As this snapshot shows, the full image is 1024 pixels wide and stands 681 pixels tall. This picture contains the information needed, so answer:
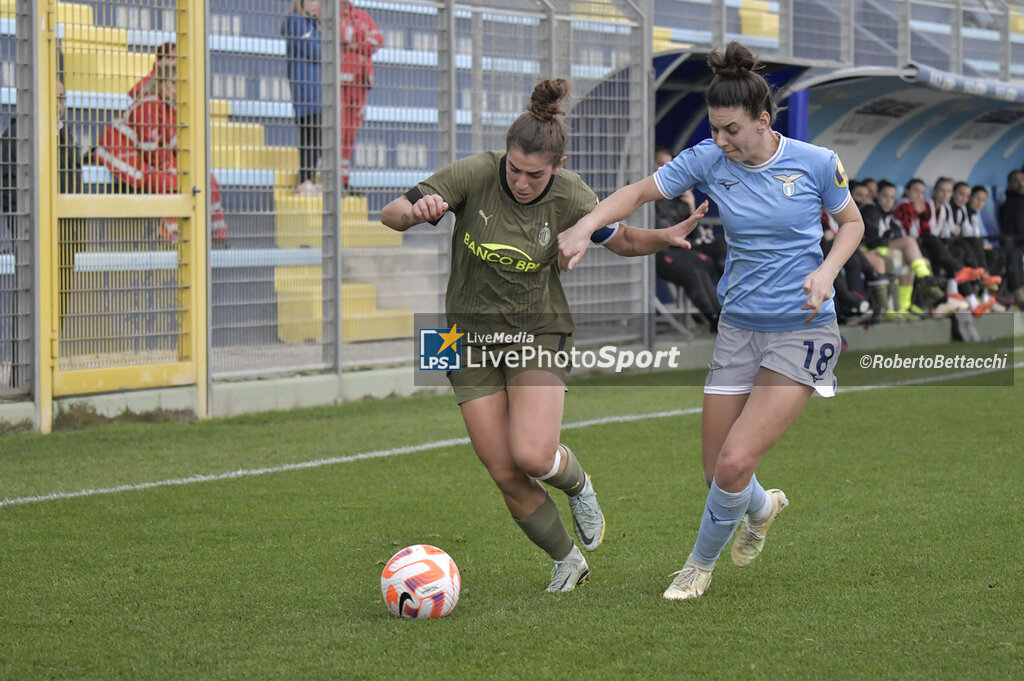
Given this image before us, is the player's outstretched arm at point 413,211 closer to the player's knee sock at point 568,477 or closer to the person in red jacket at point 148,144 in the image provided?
the player's knee sock at point 568,477

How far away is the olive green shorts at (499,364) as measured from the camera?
17.8 feet

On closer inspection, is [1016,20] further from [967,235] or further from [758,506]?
[758,506]

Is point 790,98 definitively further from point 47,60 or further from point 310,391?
point 47,60

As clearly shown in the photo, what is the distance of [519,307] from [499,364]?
0.80ft

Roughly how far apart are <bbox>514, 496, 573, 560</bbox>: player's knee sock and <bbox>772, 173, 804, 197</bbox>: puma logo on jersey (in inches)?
60.8

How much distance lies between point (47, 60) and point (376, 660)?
653cm

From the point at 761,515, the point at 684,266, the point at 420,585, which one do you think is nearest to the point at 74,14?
the point at 420,585

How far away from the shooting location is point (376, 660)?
14.7 ft

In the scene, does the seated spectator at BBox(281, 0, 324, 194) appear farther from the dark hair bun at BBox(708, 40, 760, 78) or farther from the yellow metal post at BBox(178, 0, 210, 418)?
the dark hair bun at BBox(708, 40, 760, 78)

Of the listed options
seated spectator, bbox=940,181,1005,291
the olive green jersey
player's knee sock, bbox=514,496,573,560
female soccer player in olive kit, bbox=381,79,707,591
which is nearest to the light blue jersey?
female soccer player in olive kit, bbox=381,79,707,591

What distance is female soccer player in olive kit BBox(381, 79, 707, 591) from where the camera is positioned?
17.5ft

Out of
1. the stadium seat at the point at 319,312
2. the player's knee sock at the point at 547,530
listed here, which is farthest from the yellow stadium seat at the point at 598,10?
the player's knee sock at the point at 547,530

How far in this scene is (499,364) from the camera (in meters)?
5.46

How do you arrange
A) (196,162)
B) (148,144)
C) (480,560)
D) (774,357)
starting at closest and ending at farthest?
1. (774,357)
2. (480,560)
3. (148,144)
4. (196,162)
